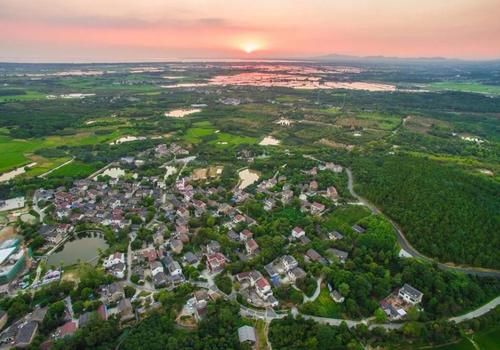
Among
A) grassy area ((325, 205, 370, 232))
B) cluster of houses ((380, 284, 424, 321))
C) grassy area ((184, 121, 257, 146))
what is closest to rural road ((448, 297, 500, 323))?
cluster of houses ((380, 284, 424, 321))

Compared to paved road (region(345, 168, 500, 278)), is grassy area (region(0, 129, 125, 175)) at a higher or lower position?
higher

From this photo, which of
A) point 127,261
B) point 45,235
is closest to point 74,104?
point 45,235

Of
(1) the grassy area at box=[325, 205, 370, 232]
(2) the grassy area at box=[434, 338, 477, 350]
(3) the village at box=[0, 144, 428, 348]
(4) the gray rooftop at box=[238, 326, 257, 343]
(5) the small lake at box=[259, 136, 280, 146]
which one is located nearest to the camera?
(4) the gray rooftop at box=[238, 326, 257, 343]

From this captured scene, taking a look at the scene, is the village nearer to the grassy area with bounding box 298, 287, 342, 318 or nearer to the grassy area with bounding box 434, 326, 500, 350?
the grassy area with bounding box 298, 287, 342, 318

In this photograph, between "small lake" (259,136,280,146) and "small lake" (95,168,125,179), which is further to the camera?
"small lake" (259,136,280,146)

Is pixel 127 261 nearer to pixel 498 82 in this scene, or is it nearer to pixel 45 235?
pixel 45 235

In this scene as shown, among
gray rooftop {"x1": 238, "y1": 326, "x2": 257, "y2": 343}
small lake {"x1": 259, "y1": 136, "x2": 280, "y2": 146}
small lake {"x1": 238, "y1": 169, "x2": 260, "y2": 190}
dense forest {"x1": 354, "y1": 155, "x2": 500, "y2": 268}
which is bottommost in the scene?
small lake {"x1": 259, "y1": 136, "x2": 280, "y2": 146}

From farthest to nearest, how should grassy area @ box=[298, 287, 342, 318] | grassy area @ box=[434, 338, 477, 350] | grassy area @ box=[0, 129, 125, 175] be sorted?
1. grassy area @ box=[0, 129, 125, 175]
2. grassy area @ box=[298, 287, 342, 318]
3. grassy area @ box=[434, 338, 477, 350]
